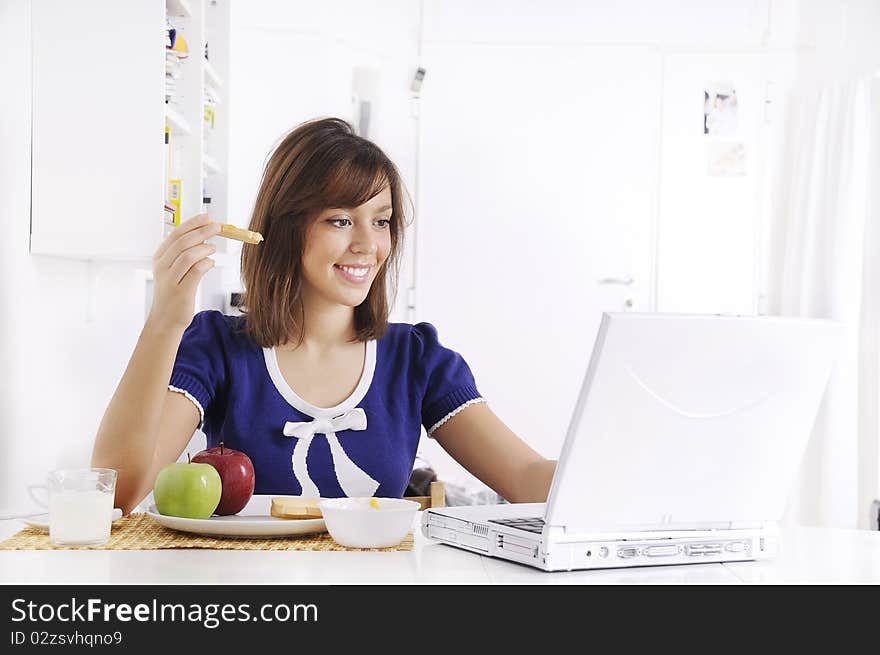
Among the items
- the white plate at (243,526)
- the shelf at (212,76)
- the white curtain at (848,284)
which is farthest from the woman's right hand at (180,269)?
the white curtain at (848,284)

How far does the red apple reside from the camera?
1316 millimetres

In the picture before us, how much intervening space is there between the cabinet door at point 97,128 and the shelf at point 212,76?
1.56ft

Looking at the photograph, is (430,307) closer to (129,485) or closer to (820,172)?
(820,172)

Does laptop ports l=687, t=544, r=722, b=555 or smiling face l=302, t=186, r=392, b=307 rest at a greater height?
smiling face l=302, t=186, r=392, b=307

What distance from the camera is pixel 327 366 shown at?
71.4 inches

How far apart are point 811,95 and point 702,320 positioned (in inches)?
132

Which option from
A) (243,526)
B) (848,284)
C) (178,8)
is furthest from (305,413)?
(848,284)

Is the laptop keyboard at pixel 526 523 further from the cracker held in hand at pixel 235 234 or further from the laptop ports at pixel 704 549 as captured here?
the cracker held in hand at pixel 235 234

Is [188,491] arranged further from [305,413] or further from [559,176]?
[559,176]

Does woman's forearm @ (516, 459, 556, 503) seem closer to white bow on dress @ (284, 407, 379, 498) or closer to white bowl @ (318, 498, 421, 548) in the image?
white bow on dress @ (284, 407, 379, 498)

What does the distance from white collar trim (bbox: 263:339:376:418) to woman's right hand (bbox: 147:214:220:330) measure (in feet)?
0.99

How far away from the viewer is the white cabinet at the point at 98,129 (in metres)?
1.72

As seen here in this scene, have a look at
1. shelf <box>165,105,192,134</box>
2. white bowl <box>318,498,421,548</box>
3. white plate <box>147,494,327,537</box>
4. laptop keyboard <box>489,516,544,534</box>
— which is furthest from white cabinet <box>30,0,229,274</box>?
laptop keyboard <box>489,516,544,534</box>

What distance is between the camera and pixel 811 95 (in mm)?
4035
